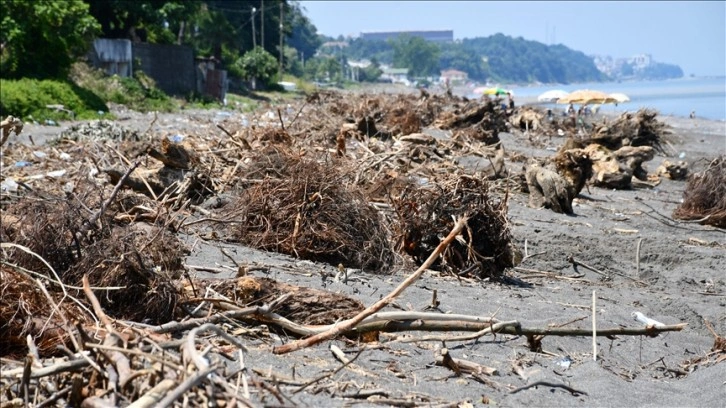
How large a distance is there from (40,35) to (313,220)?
18830 mm

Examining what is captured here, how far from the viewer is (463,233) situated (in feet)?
22.5

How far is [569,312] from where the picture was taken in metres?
5.87

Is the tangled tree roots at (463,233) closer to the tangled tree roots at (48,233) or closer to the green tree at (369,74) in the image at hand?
the tangled tree roots at (48,233)

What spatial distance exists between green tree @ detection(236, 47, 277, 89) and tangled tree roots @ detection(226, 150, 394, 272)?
40900mm

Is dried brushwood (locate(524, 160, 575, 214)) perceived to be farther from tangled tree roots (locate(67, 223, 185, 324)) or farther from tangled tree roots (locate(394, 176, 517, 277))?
tangled tree roots (locate(67, 223, 185, 324))

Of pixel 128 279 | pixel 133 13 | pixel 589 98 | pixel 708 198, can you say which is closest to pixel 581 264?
pixel 708 198

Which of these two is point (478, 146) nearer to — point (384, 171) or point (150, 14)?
point (384, 171)

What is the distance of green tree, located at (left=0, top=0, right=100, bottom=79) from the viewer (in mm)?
22078

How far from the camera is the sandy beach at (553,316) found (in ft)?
12.5

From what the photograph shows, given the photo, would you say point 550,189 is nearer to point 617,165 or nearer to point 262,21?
point 617,165

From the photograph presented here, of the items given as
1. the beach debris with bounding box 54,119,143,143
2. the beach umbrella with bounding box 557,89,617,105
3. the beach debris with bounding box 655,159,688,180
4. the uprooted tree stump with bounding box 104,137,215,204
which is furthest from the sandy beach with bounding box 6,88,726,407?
the beach umbrella with bounding box 557,89,617,105

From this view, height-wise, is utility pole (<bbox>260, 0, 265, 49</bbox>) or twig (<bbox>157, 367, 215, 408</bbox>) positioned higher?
utility pole (<bbox>260, 0, 265, 49</bbox>)

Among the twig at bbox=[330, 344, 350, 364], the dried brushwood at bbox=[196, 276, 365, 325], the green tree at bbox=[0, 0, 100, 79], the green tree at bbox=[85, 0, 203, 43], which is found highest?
the green tree at bbox=[85, 0, 203, 43]

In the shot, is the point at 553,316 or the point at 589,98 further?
the point at 589,98
